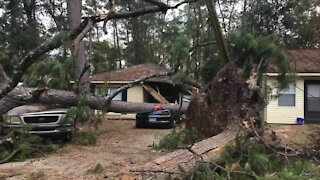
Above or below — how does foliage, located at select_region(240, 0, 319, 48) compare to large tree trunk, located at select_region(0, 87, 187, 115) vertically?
above

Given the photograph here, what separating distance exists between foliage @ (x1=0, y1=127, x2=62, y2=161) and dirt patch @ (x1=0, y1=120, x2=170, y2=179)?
366mm

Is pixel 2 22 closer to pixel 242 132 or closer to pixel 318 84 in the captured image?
pixel 318 84

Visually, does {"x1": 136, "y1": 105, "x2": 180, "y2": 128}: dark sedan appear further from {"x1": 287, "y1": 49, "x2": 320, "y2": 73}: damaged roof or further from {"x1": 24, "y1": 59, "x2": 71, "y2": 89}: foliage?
{"x1": 24, "y1": 59, "x2": 71, "y2": 89}: foliage

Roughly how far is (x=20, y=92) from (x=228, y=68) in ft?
15.4

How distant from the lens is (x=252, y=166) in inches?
262

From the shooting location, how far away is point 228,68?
1003cm

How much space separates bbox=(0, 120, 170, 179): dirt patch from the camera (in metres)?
7.54

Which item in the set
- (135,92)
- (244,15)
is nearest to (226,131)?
(135,92)

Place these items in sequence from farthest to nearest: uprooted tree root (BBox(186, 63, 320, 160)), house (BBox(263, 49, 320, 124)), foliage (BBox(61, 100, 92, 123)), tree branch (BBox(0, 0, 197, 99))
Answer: house (BBox(263, 49, 320, 124))
foliage (BBox(61, 100, 92, 123))
uprooted tree root (BBox(186, 63, 320, 160))
tree branch (BBox(0, 0, 197, 99))

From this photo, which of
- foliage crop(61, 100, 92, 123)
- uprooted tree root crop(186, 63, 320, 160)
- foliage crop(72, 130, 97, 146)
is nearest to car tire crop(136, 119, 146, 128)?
foliage crop(72, 130, 97, 146)

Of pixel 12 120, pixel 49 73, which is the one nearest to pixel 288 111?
pixel 12 120

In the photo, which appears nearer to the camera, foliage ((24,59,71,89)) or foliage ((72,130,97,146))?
foliage ((24,59,71,89))

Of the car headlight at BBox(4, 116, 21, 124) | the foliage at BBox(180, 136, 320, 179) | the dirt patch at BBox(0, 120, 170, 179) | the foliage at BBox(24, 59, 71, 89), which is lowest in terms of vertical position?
the dirt patch at BBox(0, 120, 170, 179)

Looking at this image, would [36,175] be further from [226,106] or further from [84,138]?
[84,138]
